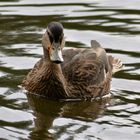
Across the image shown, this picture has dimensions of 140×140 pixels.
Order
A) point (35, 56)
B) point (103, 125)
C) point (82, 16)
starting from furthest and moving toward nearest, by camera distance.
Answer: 1. point (82, 16)
2. point (35, 56)
3. point (103, 125)

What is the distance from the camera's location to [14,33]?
14.8 meters

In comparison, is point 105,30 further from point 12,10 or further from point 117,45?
point 12,10

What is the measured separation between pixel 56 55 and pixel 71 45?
2.64 metres

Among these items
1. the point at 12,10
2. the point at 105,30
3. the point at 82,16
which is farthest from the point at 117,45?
the point at 12,10

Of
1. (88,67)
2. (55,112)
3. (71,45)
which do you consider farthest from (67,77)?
(71,45)

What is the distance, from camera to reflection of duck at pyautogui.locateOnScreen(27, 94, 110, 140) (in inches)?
422

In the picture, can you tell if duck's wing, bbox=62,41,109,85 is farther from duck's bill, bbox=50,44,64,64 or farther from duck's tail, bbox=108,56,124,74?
duck's bill, bbox=50,44,64,64

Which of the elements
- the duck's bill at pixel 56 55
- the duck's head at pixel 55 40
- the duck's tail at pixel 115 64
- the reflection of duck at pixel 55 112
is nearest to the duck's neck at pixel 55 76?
the reflection of duck at pixel 55 112

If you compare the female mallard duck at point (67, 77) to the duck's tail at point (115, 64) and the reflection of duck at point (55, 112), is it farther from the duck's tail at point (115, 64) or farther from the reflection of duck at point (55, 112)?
the duck's tail at point (115, 64)

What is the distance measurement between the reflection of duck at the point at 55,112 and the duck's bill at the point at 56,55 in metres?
0.73

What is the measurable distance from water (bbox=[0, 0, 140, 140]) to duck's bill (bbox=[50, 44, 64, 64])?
0.74 meters

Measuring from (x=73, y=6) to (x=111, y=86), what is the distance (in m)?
3.92

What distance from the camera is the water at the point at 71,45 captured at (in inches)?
423

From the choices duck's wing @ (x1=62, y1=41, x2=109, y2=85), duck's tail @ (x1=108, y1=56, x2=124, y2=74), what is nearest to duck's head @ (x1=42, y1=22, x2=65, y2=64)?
duck's wing @ (x1=62, y1=41, x2=109, y2=85)
